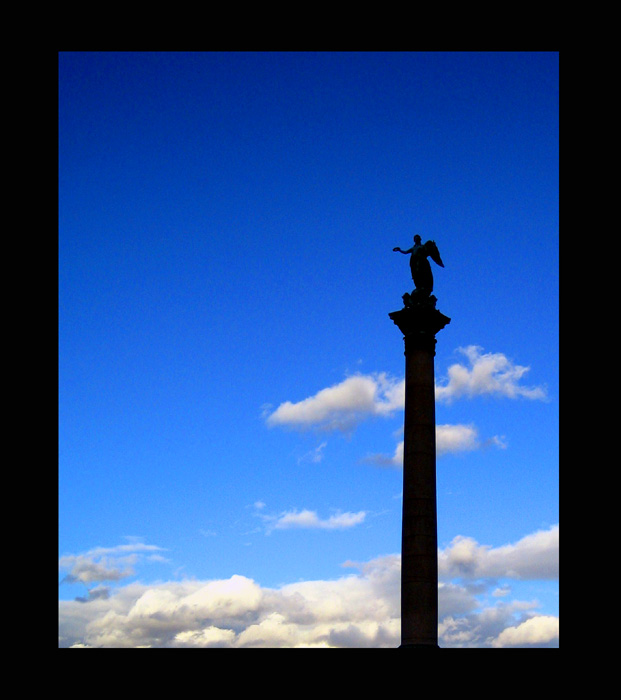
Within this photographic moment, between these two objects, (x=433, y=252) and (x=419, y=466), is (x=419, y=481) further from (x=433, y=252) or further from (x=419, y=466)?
(x=433, y=252)

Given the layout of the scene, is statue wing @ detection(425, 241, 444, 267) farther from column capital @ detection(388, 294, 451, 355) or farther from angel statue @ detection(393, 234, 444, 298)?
column capital @ detection(388, 294, 451, 355)

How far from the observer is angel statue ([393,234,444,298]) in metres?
36.8

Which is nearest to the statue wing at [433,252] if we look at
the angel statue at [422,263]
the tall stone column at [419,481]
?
Result: the angel statue at [422,263]

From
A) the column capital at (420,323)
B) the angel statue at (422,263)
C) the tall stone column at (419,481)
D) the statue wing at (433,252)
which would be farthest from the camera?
the statue wing at (433,252)

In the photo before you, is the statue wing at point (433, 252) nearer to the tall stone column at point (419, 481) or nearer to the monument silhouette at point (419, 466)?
the monument silhouette at point (419, 466)

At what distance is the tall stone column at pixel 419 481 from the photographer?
3256 cm

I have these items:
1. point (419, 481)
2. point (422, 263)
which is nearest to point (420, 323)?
point (422, 263)

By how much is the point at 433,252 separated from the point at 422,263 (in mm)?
1005

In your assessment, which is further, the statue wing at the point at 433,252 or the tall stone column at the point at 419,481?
the statue wing at the point at 433,252

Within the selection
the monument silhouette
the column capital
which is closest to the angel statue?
the monument silhouette

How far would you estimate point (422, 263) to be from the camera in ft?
123

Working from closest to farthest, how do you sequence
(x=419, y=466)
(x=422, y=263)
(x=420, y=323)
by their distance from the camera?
Result: 1. (x=419, y=466)
2. (x=420, y=323)
3. (x=422, y=263)
